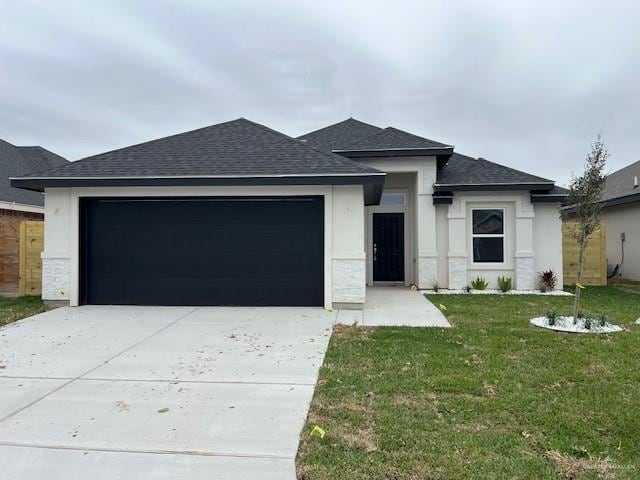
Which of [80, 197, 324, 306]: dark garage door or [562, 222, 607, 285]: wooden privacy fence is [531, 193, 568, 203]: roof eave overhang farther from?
[80, 197, 324, 306]: dark garage door

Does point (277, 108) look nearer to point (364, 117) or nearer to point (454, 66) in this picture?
point (364, 117)

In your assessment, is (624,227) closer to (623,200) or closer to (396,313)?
(623,200)

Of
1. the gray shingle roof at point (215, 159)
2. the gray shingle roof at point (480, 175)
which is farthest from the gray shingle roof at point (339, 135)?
the gray shingle roof at point (215, 159)

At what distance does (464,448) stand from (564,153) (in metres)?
20.2

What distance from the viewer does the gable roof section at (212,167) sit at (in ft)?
29.0

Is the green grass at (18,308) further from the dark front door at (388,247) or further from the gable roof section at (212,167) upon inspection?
the dark front door at (388,247)

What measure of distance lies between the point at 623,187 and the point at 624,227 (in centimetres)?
217

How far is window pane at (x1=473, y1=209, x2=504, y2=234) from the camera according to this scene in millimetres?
12609

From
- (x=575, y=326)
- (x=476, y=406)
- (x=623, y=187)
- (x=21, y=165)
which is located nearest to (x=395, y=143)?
(x=575, y=326)

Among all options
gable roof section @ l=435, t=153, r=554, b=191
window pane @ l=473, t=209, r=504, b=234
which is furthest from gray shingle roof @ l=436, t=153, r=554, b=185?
window pane @ l=473, t=209, r=504, b=234

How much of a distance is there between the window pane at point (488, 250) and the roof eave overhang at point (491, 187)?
148 centimetres

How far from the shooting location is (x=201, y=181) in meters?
8.93

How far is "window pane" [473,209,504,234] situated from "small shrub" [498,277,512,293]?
1375mm

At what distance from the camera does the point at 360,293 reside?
9141 millimetres
